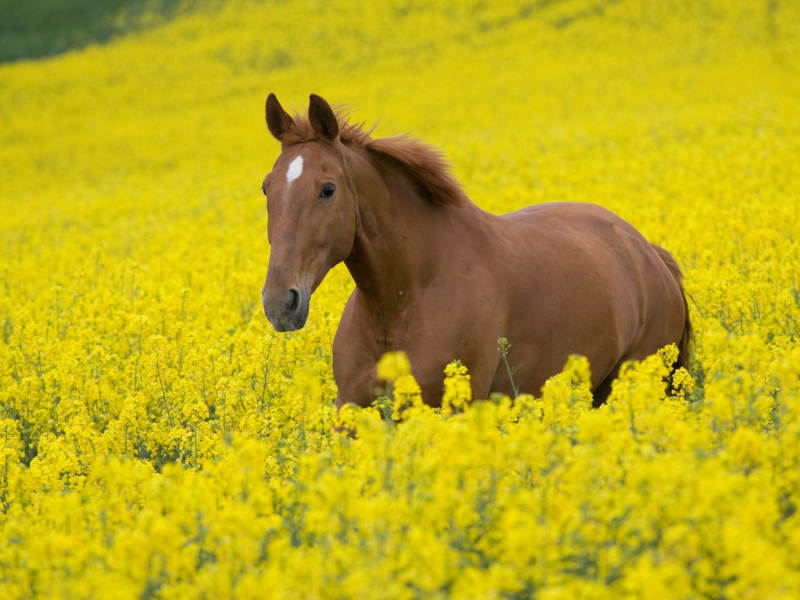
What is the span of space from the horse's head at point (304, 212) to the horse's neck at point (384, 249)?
135mm

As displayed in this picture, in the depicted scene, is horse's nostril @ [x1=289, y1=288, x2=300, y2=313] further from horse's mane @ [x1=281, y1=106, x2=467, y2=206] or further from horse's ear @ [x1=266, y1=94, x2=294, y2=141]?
horse's mane @ [x1=281, y1=106, x2=467, y2=206]

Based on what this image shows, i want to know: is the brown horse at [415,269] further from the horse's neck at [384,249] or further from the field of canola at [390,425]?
the field of canola at [390,425]

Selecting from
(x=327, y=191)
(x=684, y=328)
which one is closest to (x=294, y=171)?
(x=327, y=191)

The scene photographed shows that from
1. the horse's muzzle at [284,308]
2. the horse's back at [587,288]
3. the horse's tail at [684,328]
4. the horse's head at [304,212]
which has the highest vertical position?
the horse's head at [304,212]

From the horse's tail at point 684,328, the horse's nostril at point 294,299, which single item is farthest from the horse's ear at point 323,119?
the horse's tail at point 684,328

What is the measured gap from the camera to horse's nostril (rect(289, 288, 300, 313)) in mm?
3969

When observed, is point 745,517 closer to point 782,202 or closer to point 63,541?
point 63,541

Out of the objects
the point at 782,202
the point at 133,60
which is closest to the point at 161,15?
the point at 133,60

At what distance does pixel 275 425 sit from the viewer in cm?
445

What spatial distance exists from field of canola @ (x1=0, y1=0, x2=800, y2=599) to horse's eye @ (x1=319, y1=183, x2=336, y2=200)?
28.5 inches

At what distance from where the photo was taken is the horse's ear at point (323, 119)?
427 centimetres

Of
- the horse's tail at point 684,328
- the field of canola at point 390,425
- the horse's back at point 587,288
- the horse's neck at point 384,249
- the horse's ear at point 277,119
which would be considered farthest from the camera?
the horse's tail at point 684,328

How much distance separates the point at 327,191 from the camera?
4258 mm

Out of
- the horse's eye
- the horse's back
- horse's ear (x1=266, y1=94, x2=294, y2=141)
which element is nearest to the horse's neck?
the horse's eye
